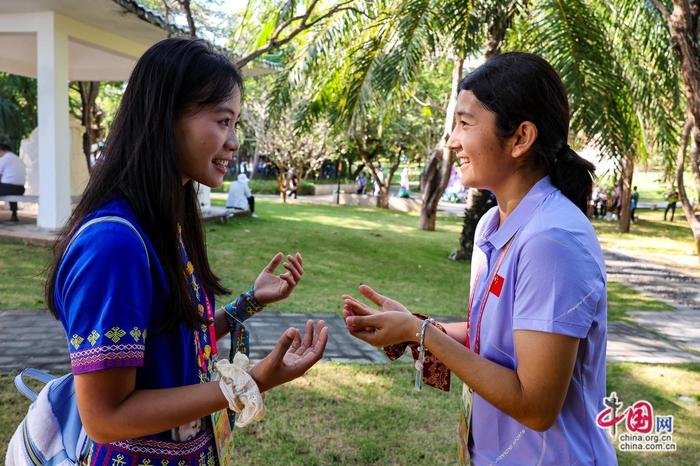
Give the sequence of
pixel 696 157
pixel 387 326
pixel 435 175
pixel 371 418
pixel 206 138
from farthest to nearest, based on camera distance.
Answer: pixel 435 175 < pixel 696 157 < pixel 371 418 < pixel 387 326 < pixel 206 138

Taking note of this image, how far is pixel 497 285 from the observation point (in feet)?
4.91

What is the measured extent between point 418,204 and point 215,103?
21.1m

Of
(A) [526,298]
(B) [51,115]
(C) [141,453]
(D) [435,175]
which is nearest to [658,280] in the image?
(D) [435,175]

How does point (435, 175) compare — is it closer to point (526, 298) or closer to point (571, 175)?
point (571, 175)

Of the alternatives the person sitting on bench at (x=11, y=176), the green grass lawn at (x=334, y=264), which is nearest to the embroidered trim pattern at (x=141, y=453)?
the green grass lawn at (x=334, y=264)

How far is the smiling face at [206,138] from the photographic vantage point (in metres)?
1.45

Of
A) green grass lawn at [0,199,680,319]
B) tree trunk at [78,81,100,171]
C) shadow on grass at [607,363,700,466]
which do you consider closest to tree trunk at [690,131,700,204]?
green grass lawn at [0,199,680,319]

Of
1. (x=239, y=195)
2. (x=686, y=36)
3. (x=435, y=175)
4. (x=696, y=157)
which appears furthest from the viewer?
(x=239, y=195)

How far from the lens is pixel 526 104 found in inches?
60.1

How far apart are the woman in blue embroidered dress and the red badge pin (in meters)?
0.45

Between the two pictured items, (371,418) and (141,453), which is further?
(371,418)

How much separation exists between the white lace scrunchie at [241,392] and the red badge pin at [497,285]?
63 cm

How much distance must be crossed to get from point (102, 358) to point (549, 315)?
0.95 metres

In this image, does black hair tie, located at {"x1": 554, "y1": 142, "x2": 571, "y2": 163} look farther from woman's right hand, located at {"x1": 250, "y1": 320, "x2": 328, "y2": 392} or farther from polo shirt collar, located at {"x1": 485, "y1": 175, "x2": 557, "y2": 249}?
woman's right hand, located at {"x1": 250, "y1": 320, "x2": 328, "y2": 392}
